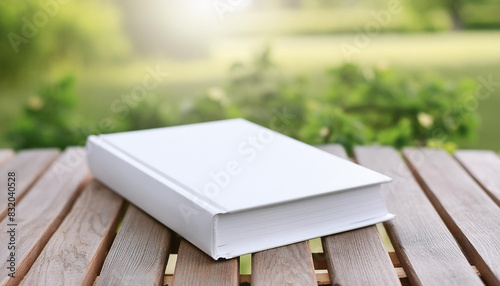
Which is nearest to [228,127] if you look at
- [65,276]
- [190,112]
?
[65,276]

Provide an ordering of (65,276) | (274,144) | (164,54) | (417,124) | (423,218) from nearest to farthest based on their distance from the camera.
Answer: (65,276), (423,218), (274,144), (417,124), (164,54)

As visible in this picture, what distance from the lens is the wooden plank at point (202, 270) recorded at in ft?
2.23

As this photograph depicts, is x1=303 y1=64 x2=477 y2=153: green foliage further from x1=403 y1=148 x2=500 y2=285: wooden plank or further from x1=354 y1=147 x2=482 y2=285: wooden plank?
x1=354 y1=147 x2=482 y2=285: wooden plank

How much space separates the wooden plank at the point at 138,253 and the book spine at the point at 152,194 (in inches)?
0.8

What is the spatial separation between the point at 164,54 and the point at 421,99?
4.93 feet

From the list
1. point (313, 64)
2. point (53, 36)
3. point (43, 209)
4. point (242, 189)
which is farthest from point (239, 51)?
point (242, 189)

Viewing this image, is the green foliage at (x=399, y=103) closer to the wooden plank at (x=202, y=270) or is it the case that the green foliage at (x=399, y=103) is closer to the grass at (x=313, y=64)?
the grass at (x=313, y=64)

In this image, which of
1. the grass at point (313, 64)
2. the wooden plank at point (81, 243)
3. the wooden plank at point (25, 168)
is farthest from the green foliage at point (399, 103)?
the wooden plank at point (81, 243)

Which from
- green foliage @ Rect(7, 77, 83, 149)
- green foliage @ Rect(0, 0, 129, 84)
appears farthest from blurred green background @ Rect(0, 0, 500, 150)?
green foliage @ Rect(7, 77, 83, 149)

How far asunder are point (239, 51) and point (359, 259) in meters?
2.79

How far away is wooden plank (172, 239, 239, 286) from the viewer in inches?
26.7

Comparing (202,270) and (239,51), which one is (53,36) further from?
(202,270)

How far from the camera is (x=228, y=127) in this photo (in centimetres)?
119

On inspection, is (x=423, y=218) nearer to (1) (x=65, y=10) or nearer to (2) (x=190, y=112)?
(2) (x=190, y=112)
